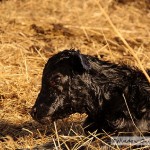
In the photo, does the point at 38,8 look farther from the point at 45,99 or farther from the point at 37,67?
the point at 45,99

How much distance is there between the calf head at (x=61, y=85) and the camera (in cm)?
624

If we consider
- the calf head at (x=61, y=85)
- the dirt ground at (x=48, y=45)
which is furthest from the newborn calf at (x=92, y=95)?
the dirt ground at (x=48, y=45)

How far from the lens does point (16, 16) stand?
43.2ft

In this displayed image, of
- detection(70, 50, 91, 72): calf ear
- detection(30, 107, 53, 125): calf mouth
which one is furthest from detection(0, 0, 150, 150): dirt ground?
detection(70, 50, 91, 72): calf ear

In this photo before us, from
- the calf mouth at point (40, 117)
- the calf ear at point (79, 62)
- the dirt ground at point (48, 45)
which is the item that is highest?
the calf ear at point (79, 62)

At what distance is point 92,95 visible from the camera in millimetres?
6293

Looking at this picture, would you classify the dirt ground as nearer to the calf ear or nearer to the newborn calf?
the newborn calf

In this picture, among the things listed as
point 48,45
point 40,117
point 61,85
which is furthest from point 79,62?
point 48,45

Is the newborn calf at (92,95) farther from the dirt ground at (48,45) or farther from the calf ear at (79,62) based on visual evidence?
the dirt ground at (48,45)

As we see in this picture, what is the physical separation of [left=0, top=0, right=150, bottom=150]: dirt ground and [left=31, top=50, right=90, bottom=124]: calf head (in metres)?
0.26

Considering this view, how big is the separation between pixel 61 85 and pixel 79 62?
0.36m

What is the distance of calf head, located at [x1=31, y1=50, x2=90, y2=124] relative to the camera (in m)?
6.24

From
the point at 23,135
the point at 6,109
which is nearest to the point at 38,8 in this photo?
the point at 6,109

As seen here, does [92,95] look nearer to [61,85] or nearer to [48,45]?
[61,85]
